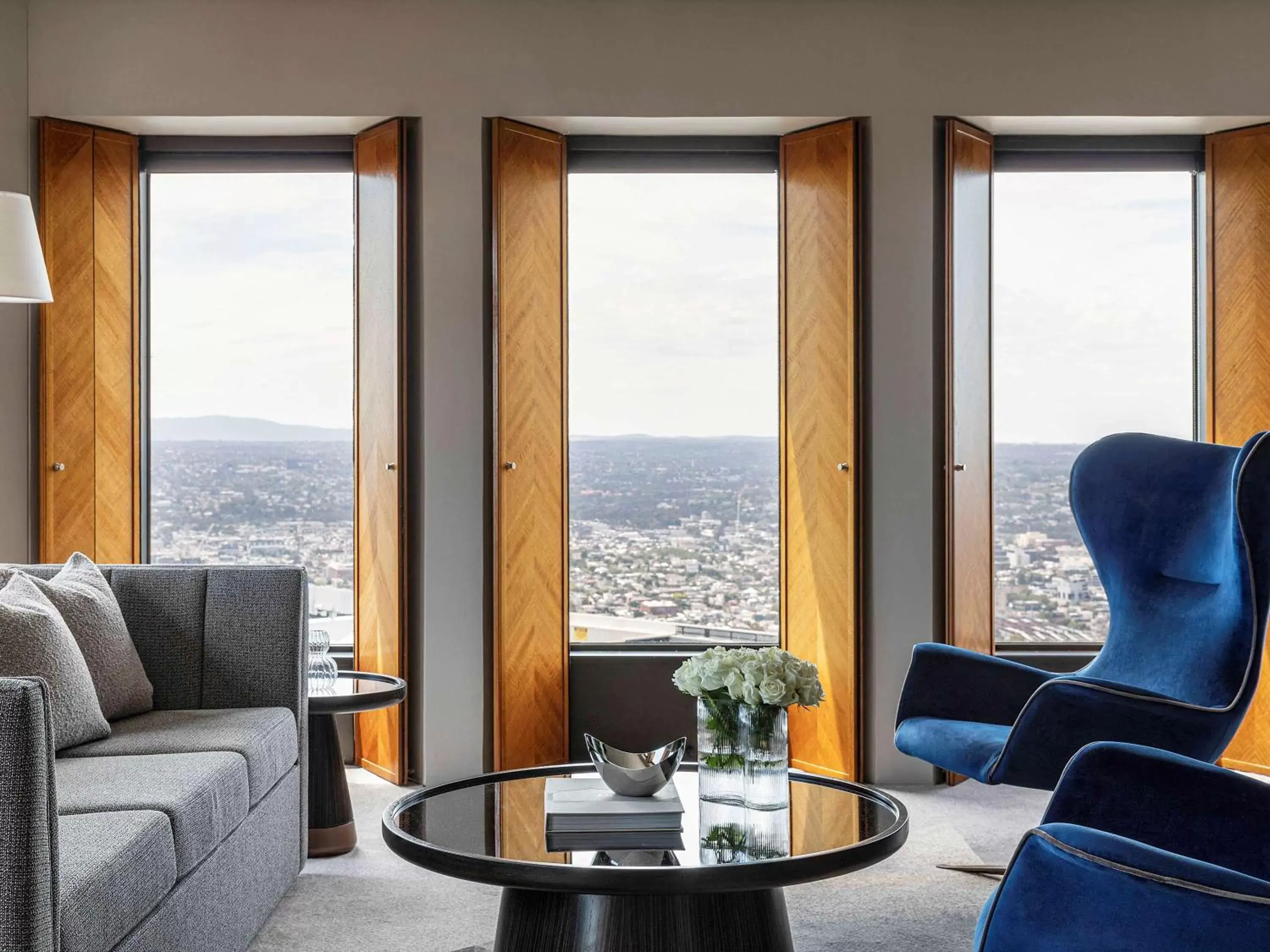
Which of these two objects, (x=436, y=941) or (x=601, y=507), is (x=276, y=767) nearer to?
(x=436, y=941)

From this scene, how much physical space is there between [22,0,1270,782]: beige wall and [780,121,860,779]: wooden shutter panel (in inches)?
3.2

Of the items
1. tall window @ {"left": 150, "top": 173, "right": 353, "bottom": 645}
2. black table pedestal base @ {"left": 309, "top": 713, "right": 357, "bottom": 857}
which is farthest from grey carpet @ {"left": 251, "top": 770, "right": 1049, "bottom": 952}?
tall window @ {"left": 150, "top": 173, "right": 353, "bottom": 645}

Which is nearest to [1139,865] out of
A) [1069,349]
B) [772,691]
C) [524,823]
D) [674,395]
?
[772,691]

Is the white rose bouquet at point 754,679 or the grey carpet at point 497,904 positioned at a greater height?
the white rose bouquet at point 754,679

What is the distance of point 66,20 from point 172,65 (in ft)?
1.36

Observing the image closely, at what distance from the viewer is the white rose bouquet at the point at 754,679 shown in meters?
2.02

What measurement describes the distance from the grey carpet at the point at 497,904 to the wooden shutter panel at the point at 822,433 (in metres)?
0.69

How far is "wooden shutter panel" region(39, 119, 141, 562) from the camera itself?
4113mm

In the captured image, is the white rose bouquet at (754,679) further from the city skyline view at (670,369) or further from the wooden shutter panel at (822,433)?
the city skyline view at (670,369)

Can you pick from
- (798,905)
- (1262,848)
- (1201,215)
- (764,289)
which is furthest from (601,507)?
(1262,848)

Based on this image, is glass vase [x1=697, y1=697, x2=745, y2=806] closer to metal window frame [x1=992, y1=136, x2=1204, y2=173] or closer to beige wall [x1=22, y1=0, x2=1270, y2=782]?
beige wall [x1=22, y1=0, x2=1270, y2=782]

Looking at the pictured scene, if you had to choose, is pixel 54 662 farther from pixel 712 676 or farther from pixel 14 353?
pixel 14 353

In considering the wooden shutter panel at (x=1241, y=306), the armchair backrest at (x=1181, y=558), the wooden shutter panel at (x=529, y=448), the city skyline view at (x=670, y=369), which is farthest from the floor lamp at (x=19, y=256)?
the wooden shutter panel at (x=1241, y=306)

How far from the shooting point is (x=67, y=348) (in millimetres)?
4125
